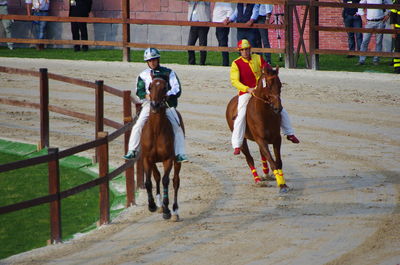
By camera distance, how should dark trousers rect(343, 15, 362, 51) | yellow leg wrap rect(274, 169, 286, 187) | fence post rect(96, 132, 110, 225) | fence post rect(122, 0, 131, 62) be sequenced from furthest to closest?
fence post rect(122, 0, 131, 62)
dark trousers rect(343, 15, 362, 51)
yellow leg wrap rect(274, 169, 286, 187)
fence post rect(96, 132, 110, 225)

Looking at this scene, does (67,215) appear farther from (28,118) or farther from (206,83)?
(206,83)

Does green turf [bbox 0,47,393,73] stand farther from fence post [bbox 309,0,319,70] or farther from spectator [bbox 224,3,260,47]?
spectator [bbox 224,3,260,47]

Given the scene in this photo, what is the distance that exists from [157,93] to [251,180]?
151 inches

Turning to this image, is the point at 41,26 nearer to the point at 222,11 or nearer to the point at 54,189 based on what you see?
the point at 222,11

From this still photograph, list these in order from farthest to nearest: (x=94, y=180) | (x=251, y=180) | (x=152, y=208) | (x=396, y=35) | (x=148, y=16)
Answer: (x=148, y=16) < (x=396, y=35) < (x=251, y=180) < (x=152, y=208) < (x=94, y=180)

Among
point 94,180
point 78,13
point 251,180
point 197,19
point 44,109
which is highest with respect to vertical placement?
point 78,13

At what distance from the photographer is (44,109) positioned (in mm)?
19688

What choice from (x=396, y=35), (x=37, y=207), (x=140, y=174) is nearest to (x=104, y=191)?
(x=37, y=207)

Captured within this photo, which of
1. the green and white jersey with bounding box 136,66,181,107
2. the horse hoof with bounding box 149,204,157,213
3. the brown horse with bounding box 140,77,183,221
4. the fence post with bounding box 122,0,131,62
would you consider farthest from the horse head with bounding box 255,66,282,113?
the fence post with bounding box 122,0,131,62

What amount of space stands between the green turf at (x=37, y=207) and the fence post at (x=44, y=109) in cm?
29

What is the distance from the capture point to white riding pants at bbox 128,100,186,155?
1373 cm

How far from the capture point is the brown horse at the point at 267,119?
15.0 metres

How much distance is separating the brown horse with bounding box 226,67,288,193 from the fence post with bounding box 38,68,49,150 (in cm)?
489

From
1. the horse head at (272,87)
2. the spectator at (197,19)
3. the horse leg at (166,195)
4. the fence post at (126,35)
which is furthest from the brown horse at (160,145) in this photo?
the fence post at (126,35)
